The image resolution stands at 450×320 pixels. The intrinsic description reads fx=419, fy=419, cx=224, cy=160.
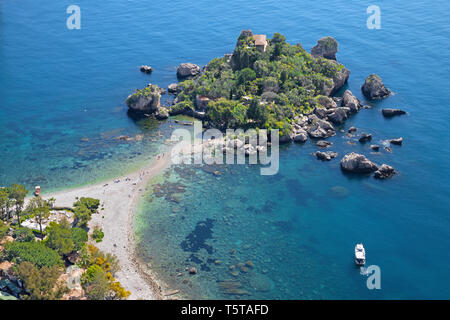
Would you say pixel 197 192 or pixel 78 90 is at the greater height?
pixel 78 90

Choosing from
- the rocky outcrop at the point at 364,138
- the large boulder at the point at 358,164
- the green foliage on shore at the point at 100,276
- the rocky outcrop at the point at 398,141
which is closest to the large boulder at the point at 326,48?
the rocky outcrop at the point at 364,138

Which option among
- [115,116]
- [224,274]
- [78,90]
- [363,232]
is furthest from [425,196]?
[78,90]

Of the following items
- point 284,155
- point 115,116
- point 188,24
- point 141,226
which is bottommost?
point 141,226

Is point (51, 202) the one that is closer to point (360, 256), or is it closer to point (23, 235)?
point (23, 235)

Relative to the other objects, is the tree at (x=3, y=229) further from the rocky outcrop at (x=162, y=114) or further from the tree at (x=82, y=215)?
the rocky outcrop at (x=162, y=114)

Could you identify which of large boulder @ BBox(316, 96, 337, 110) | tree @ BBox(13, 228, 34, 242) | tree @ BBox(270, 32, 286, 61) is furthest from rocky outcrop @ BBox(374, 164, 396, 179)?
tree @ BBox(13, 228, 34, 242)
